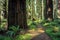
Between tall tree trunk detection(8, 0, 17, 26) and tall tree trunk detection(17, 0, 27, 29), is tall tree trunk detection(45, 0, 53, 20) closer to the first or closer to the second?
tall tree trunk detection(17, 0, 27, 29)

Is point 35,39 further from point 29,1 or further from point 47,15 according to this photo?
point 29,1

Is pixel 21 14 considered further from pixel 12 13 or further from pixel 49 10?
pixel 49 10

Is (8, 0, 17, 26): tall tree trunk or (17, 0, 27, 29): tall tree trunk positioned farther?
(17, 0, 27, 29): tall tree trunk

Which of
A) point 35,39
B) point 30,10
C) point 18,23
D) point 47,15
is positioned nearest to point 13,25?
point 18,23

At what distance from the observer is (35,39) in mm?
9352

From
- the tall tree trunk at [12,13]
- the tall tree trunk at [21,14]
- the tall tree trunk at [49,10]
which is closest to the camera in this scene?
the tall tree trunk at [12,13]

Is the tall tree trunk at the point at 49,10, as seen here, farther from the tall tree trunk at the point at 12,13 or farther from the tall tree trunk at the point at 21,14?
the tall tree trunk at the point at 12,13

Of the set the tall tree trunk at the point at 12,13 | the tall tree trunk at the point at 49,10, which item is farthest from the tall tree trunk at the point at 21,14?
the tall tree trunk at the point at 49,10

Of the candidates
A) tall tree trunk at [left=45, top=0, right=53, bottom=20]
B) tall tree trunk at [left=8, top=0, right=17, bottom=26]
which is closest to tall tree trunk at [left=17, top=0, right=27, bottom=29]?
tall tree trunk at [left=8, top=0, right=17, bottom=26]

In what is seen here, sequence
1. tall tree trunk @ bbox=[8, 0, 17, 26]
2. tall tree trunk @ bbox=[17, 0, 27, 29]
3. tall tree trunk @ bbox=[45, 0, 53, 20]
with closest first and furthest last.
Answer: tall tree trunk @ bbox=[8, 0, 17, 26], tall tree trunk @ bbox=[17, 0, 27, 29], tall tree trunk @ bbox=[45, 0, 53, 20]

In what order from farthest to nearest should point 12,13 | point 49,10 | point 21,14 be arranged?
1. point 49,10
2. point 21,14
3. point 12,13

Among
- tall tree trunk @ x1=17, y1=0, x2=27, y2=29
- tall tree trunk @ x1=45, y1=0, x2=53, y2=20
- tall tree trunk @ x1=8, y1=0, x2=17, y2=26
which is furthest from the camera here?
tall tree trunk @ x1=45, y1=0, x2=53, y2=20

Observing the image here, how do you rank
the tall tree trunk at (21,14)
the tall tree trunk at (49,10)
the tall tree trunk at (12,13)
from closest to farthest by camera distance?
the tall tree trunk at (12,13) → the tall tree trunk at (21,14) → the tall tree trunk at (49,10)

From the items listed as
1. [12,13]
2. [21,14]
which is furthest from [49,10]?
[12,13]
